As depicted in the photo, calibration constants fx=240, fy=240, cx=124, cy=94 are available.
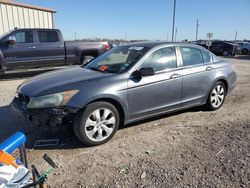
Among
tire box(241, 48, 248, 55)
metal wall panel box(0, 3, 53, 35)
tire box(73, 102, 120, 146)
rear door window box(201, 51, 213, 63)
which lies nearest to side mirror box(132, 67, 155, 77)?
tire box(73, 102, 120, 146)

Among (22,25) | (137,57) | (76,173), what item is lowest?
(76,173)

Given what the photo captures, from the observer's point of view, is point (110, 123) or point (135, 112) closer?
point (110, 123)

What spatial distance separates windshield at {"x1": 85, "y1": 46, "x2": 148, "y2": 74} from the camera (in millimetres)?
4070

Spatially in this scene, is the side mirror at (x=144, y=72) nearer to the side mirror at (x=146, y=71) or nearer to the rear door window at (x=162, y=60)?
the side mirror at (x=146, y=71)

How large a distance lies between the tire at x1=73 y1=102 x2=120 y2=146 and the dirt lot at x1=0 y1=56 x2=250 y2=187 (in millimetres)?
141

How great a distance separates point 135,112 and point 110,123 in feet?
A: 1.61

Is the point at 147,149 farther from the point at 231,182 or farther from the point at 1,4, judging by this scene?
the point at 1,4

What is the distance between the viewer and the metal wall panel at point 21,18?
13.8 m

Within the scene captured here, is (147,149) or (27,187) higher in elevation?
(27,187)

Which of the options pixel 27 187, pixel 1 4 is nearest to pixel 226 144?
pixel 27 187

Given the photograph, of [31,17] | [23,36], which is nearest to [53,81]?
[23,36]

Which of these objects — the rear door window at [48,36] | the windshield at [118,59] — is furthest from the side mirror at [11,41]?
the windshield at [118,59]

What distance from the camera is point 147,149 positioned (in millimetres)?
3494

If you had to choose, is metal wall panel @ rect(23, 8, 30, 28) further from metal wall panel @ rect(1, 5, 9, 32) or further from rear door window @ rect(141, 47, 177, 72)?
rear door window @ rect(141, 47, 177, 72)
